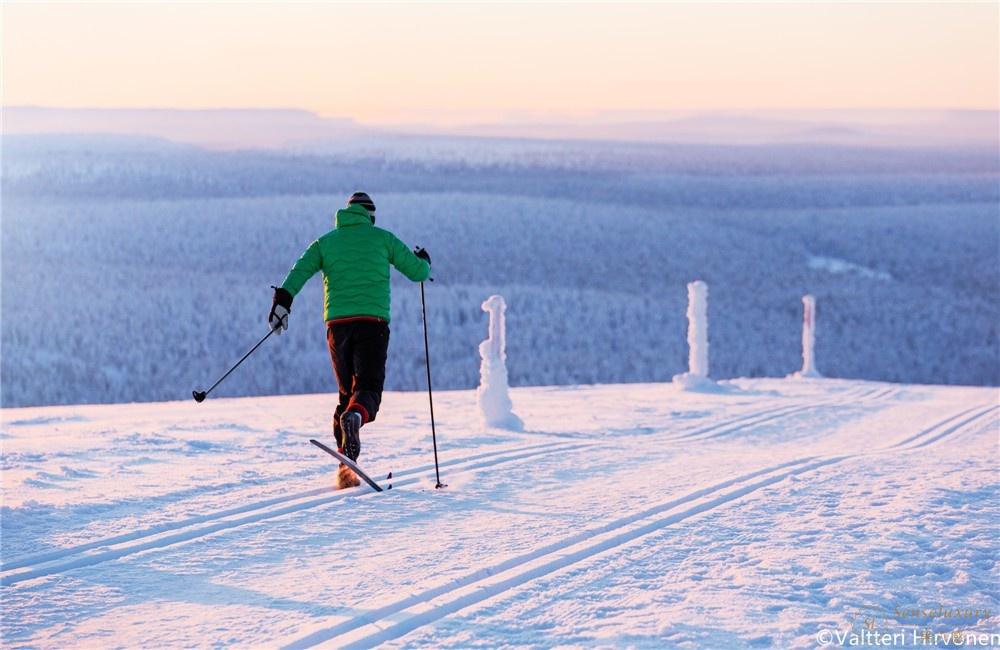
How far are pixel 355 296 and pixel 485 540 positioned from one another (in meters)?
2.40

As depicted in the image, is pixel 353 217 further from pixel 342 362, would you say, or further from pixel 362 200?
pixel 342 362

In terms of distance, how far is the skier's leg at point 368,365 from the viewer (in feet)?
28.7

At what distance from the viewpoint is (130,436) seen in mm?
11789

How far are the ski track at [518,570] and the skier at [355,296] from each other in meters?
2.22

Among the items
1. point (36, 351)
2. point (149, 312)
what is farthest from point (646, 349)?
point (36, 351)

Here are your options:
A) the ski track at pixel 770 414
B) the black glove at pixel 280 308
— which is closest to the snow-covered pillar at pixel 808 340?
the ski track at pixel 770 414

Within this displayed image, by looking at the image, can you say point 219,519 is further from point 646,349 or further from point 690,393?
point 646,349

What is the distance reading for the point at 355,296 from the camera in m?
8.78

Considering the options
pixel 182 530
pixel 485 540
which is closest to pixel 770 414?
Answer: pixel 485 540

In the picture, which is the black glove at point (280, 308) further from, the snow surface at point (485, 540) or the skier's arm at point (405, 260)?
the snow surface at point (485, 540)

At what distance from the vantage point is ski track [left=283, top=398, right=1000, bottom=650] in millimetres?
5355

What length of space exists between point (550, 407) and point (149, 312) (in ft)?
130

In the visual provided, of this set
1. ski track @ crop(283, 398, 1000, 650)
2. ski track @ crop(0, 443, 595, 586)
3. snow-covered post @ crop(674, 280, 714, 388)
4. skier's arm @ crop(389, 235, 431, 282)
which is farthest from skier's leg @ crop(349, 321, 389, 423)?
snow-covered post @ crop(674, 280, 714, 388)

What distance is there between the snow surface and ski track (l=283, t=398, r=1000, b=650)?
17 millimetres
